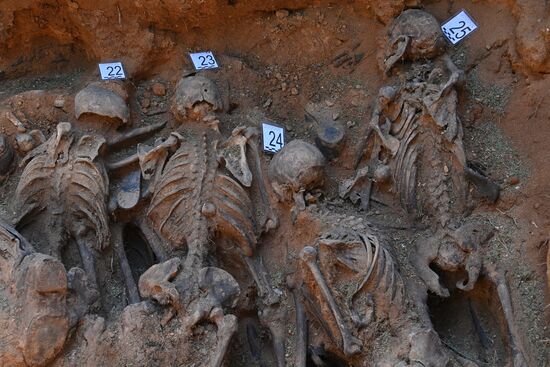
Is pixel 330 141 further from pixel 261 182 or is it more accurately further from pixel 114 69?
pixel 114 69

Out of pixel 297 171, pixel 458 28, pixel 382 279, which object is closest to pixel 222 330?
pixel 382 279

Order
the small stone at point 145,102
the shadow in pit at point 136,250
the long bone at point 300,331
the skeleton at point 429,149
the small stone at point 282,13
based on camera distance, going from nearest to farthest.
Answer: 1. the long bone at point 300,331
2. the skeleton at point 429,149
3. the shadow in pit at point 136,250
4. the small stone at point 145,102
5. the small stone at point 282,13

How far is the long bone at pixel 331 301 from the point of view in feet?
12.9

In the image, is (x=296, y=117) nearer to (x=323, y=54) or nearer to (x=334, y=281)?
(x=323, y=54)

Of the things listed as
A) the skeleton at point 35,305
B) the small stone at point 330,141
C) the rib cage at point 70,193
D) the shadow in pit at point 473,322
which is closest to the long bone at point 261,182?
the small stone at point 330,141

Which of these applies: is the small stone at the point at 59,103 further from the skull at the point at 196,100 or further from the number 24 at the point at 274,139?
the number 24 at the point at 274,139

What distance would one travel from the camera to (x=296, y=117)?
16.6 feet

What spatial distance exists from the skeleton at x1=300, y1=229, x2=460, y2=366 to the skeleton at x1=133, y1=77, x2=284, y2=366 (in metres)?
0.33

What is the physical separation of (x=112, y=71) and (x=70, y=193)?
2.85 ft

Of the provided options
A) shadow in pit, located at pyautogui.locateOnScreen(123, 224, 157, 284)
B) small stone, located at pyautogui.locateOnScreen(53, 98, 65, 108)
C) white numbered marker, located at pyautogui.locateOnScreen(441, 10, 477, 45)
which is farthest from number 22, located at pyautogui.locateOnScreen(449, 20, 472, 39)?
small stone, located at pyautogui.locateOnScreen(53, 98, 65, 108)

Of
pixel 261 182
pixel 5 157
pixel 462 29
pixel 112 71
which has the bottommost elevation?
pixel 5 157

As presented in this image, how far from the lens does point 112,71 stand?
16.6ft

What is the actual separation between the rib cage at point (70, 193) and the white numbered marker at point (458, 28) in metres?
2.14

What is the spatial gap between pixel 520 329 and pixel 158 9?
2.73m
